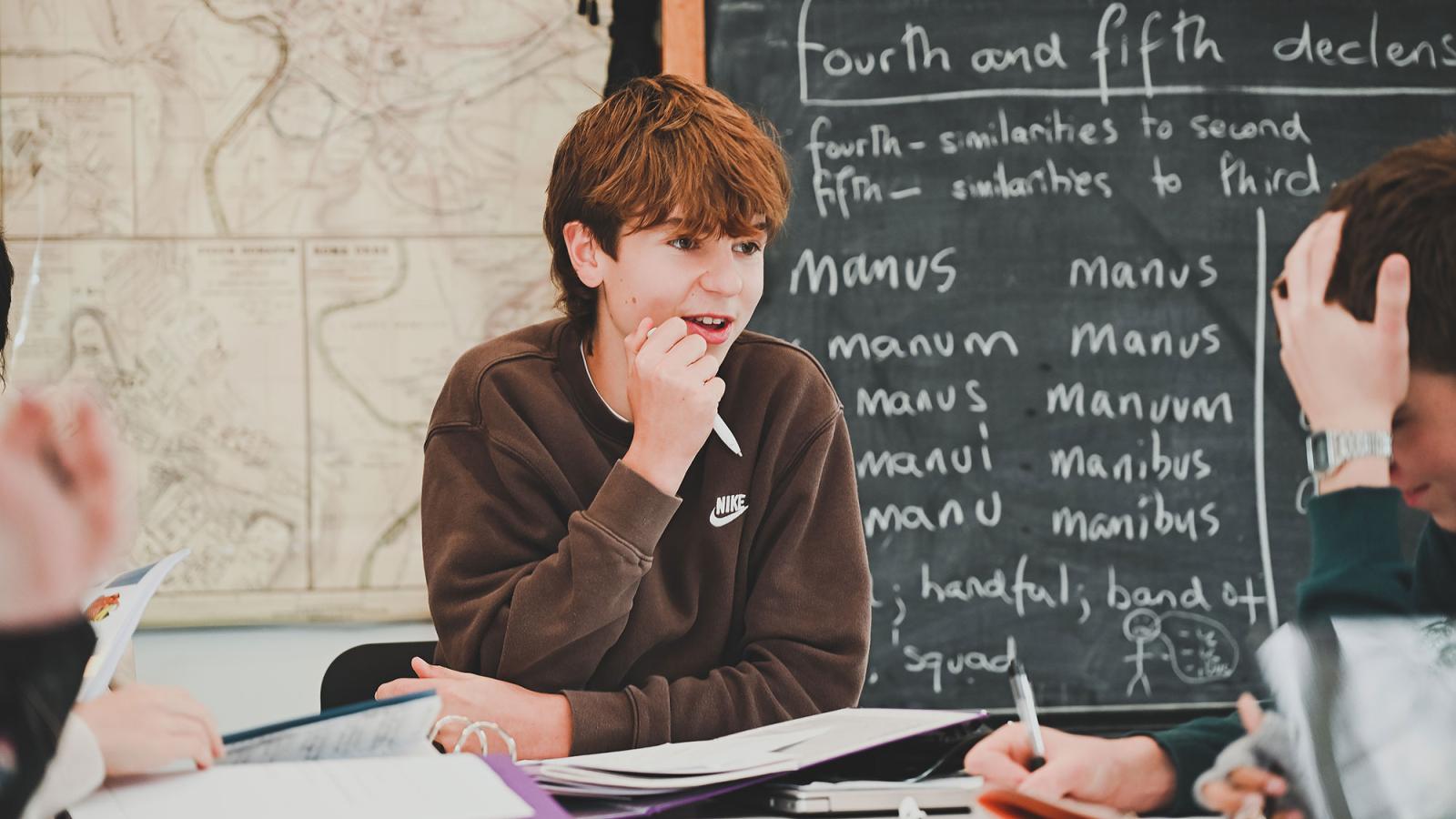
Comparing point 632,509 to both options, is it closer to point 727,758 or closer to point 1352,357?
point 727,758

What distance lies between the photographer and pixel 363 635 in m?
2.24

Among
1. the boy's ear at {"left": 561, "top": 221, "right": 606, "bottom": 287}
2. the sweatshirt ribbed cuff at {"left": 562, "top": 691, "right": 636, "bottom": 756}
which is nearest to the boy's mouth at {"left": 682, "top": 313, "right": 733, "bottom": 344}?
the boy's ear at {"left": 561, "top": 221, "right": 606, "bottom": 287}

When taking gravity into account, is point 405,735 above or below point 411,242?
below

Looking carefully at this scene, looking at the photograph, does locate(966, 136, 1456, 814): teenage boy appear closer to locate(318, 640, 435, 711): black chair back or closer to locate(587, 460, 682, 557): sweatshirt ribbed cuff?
locate(587, 460, 682, 557): sweatshirt ribbed cuff

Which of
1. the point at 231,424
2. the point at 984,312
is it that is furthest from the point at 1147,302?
the point at 231,424

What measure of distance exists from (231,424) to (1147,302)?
164 cm

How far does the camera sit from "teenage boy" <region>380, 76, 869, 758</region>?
1195 mm

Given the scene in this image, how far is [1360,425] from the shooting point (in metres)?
0.75

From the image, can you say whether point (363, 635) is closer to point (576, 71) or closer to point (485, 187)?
point (485, 187)

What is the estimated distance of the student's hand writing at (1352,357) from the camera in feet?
2.48

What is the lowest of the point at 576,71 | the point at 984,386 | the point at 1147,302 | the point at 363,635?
the point at 363,635

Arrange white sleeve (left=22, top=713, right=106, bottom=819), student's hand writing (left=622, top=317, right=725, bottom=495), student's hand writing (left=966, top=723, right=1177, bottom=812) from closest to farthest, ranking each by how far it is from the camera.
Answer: white sleeve (left=22, top=713, right=106, bottom=819) → student's hand writing (left=966, top=723, right=1177, bottom=812) → student's hand writing (left=622, top=317, right=725, bottom=495)

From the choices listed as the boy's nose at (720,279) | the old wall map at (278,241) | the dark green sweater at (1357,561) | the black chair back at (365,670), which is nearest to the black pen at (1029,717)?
the dark green sweater at (1357,561)

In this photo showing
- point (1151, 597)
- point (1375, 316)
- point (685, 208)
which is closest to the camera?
point (1375, 316)
